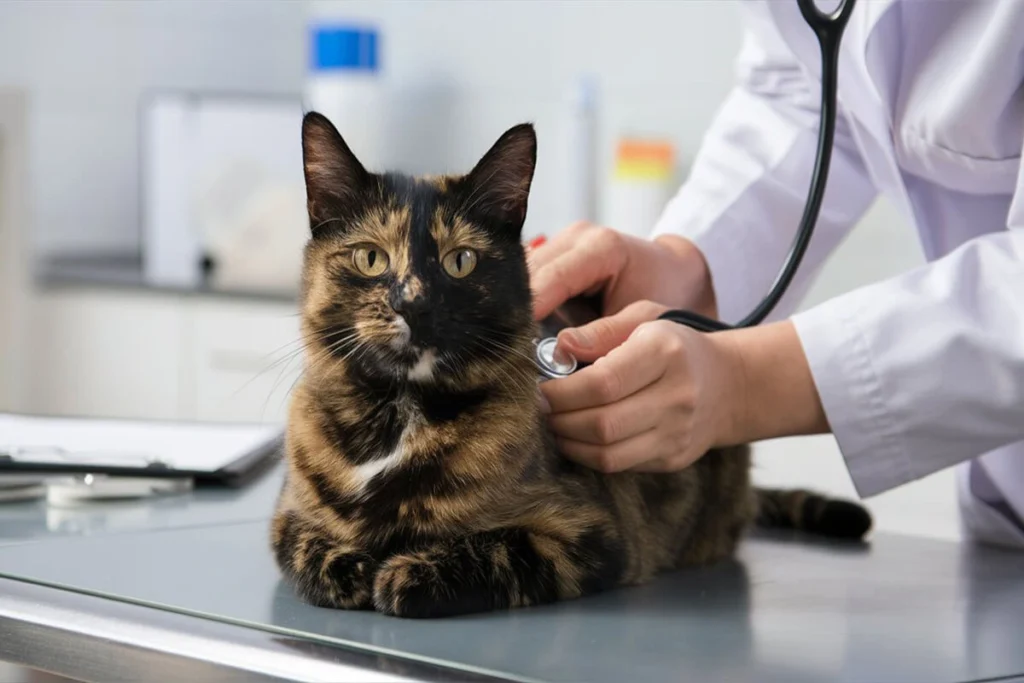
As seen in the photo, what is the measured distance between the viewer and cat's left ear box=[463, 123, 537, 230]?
0.82 metres

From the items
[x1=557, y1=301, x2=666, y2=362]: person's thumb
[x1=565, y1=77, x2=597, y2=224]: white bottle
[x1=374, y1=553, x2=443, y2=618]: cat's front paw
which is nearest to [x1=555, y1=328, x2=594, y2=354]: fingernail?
[x1=557, y1=301, x2=666, y2=362]: person's thumb

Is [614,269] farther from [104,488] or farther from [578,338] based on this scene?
[104,488]

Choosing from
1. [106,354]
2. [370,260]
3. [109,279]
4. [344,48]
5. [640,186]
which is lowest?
[106,354]

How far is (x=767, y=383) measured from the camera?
930 mm

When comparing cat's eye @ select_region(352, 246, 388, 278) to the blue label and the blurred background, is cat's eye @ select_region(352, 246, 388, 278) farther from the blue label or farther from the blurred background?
the blue label

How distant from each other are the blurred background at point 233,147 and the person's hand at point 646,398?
1426 millimetres

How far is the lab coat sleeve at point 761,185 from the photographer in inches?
48.4

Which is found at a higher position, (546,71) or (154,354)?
(546,71)

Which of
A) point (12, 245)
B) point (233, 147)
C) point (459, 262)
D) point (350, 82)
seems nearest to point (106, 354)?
point (12, 245)

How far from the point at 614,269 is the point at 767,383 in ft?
0.68

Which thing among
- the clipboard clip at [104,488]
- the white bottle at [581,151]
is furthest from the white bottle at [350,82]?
the clipboard clip at [104,488]

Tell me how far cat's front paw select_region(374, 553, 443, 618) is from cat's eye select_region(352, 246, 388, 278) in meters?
0.18

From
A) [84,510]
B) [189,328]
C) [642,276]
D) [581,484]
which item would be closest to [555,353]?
[581,484]

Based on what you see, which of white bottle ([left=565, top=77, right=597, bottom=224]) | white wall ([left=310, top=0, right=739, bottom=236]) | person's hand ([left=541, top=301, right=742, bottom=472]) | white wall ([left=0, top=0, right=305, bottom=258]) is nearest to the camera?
person's hand ([left=541, top=301, right=742, bottom=472])
